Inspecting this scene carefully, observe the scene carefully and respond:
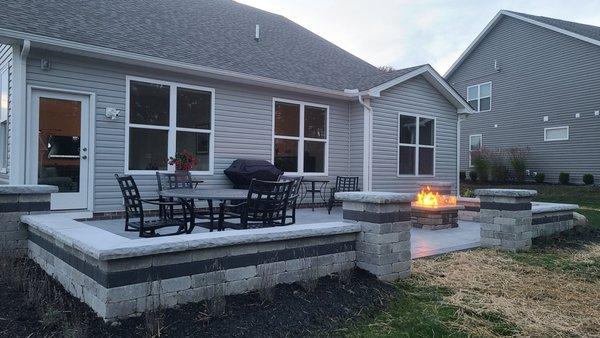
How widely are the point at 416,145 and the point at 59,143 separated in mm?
8280

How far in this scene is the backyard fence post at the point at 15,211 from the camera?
4.46m

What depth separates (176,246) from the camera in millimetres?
2959

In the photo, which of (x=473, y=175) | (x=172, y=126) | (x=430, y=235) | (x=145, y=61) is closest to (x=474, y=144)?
(x=473, y=175)

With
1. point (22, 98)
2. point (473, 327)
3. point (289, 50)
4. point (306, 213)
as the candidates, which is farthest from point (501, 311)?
point (289, 50)

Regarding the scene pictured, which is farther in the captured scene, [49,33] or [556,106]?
[556,106]

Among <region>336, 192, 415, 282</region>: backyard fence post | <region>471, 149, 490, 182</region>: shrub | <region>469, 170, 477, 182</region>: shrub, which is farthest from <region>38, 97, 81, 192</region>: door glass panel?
<region>469, 170, 477, 182</region>: shrub

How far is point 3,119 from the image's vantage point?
23.9ft

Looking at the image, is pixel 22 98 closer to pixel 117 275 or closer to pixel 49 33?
pixel 49 33

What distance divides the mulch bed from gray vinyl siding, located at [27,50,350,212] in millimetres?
3661

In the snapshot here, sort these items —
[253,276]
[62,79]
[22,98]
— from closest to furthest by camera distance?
[253,276] → [22,98] → [62,79]

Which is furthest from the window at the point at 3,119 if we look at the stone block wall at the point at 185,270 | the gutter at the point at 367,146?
the gutter at the point at 367,146

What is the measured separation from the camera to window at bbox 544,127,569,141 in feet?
55.7

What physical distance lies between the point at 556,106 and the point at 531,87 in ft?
4.60

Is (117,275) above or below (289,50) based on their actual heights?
below
